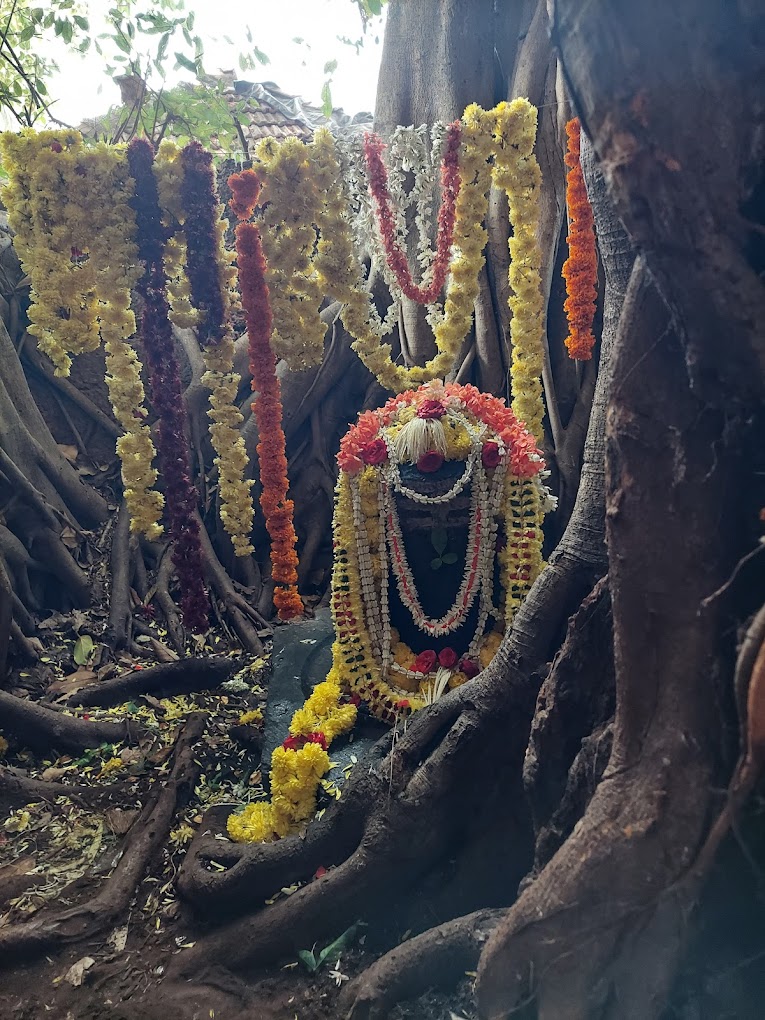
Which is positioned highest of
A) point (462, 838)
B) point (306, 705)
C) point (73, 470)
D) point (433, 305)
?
point (433, 305)

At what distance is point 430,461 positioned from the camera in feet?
10.9

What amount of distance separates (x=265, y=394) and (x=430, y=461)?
145cm

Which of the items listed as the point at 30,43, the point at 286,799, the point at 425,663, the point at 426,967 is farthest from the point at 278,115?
the point at 426,967

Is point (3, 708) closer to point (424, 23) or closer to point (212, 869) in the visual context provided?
point (212, 869)

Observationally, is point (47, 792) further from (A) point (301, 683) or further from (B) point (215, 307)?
(B) point (215, 307)

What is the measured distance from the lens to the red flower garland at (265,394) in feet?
13.0

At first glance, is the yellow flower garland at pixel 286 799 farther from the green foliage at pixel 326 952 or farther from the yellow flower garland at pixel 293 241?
the yellow flower garland at pixel 293 241

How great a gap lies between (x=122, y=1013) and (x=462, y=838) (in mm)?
1171

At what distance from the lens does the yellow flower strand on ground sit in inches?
156

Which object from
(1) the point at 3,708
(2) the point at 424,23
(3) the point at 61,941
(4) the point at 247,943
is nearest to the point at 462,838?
(4) the point at 247,943

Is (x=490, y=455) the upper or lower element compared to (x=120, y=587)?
upper

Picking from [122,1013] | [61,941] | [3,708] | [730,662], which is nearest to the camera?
[730,662]

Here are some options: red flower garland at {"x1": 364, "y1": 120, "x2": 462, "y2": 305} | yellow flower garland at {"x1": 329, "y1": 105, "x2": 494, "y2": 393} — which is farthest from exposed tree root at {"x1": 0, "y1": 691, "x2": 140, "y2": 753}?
red flower garland at {"x1": 364, "y1": 120, "x2": 462, "y2": 305}

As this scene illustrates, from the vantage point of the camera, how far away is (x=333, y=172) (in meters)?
3.91
